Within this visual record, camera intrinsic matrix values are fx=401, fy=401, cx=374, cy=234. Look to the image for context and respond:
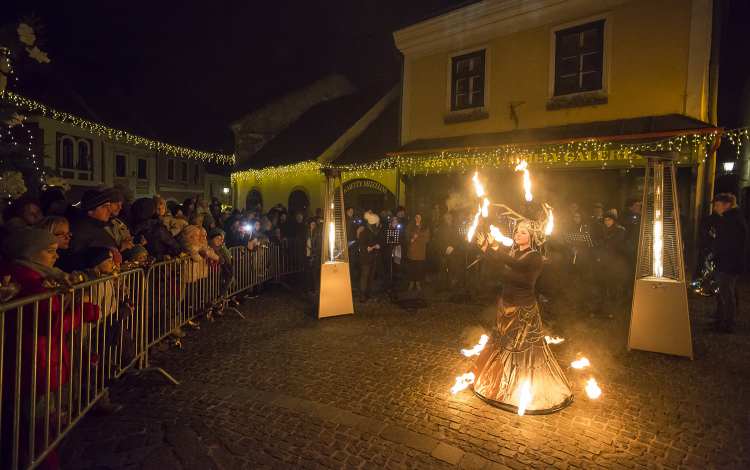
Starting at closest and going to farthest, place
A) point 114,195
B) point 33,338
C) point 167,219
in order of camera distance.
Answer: point 33,338
point 114,195
point 167,219

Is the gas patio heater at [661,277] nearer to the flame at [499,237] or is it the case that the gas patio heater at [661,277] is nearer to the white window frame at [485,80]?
the flame at [499,237]

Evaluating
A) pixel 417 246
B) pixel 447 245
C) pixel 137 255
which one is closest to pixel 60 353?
pixel 137 255

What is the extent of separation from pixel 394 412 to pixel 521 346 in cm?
149

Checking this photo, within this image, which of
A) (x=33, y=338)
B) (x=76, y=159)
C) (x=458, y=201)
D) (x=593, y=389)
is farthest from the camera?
(x=76, y=159)

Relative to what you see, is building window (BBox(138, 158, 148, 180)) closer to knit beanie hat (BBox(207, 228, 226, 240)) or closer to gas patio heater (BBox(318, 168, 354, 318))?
knit beanie hat (BBox(207, 228, 226, 240))

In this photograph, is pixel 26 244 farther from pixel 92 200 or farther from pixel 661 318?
pixel 661 318

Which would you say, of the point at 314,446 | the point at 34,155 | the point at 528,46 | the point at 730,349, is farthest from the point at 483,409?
the point at 528,46

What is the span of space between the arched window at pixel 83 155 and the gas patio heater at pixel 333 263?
23692 millimetres

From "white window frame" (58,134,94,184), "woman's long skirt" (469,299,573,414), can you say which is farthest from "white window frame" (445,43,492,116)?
"white window frame" (58,134,94,184)

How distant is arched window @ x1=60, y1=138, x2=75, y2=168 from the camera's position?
22.8 m

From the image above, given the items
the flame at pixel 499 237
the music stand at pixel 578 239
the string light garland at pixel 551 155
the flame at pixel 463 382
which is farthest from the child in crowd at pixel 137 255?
the music stand at pixel 578 239

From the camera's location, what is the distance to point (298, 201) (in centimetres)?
2020

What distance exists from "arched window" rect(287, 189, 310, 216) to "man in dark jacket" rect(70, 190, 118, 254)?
14.6 metres

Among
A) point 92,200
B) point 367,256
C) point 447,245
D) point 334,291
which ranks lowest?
point 334,291
